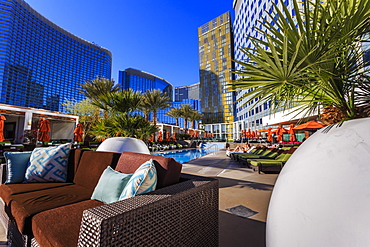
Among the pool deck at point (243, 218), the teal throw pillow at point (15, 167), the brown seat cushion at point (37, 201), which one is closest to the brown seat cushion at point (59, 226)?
the brown seat cushion at point (37, 201)

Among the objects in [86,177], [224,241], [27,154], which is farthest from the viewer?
[27,154]

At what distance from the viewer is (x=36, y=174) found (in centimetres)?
261

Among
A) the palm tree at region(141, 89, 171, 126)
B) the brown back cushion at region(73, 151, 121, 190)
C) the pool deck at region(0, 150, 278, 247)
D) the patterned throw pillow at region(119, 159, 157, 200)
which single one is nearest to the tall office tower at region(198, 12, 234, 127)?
the palm tree at region(141, 89, 171, 126)

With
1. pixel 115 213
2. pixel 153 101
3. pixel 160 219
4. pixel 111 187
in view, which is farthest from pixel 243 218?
pixel 153 101

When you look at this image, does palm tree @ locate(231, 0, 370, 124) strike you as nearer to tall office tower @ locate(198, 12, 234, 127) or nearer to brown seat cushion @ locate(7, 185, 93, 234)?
brown seat cushion @ locate(7, 185, 93, 234)

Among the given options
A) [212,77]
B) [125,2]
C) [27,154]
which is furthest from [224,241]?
[212,77]

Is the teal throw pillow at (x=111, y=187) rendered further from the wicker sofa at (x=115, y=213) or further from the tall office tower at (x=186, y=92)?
the tall office tower at (x=186, y=92)

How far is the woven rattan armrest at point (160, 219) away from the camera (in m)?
0.88

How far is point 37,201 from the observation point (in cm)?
187

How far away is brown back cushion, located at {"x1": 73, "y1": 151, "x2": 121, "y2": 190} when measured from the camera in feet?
7.40

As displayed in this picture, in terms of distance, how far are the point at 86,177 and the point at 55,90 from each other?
5813cm

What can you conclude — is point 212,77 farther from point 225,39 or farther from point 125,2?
point 125,2

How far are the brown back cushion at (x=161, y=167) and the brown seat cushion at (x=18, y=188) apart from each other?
128cm

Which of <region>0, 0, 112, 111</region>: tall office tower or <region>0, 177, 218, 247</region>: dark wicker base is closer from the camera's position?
<region>0, 177, 218, 247</region>: dark wicker base
